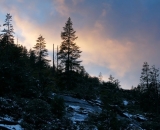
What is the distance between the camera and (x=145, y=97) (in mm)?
45906

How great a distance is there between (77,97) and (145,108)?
57.5ft

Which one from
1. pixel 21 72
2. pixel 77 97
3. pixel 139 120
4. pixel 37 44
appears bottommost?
pixel 139 120

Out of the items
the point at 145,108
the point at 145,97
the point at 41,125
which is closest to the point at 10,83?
the point at 41,125

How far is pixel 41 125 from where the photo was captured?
47.4ft

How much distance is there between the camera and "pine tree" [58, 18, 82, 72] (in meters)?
40.4

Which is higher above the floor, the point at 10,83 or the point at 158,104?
the point at 10,83

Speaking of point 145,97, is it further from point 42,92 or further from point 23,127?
point 23,127

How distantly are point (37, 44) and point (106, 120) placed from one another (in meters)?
34.5

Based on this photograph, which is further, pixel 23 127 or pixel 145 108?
pixel 145 108

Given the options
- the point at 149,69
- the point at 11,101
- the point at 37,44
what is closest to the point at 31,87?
the point at 11,101

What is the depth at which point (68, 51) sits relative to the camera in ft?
136

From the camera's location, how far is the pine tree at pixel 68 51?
132 feet

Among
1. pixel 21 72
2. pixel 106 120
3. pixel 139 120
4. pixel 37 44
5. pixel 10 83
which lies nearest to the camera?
pixel 106 120

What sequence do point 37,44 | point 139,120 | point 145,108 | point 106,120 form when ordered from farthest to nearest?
point 37,44 → point 145,108 → point 139,120 → point 106,120
